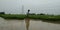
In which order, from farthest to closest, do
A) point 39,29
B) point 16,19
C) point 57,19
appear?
point 16,19, point 57,19, point 39,29

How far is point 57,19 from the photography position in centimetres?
525

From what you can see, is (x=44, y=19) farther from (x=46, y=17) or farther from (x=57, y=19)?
(x=57, y=19)

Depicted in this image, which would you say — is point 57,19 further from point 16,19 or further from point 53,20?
point 16,19

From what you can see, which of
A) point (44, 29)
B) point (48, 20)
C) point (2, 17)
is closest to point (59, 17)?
point (48, 20)

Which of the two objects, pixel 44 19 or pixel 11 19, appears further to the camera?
pixel 11 19

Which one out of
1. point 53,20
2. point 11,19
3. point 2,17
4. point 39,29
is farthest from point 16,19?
point 39,29

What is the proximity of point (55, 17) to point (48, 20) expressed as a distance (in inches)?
12.8

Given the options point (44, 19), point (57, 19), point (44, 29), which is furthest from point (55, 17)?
point (44, 29)

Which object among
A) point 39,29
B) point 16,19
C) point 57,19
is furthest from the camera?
point 16,19

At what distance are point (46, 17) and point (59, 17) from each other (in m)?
0.51

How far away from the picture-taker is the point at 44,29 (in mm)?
3826

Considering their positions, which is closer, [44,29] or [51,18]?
[44,29]

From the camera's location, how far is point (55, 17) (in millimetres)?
5332

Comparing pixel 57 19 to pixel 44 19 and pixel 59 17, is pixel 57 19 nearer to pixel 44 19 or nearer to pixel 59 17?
pixel 59 17
